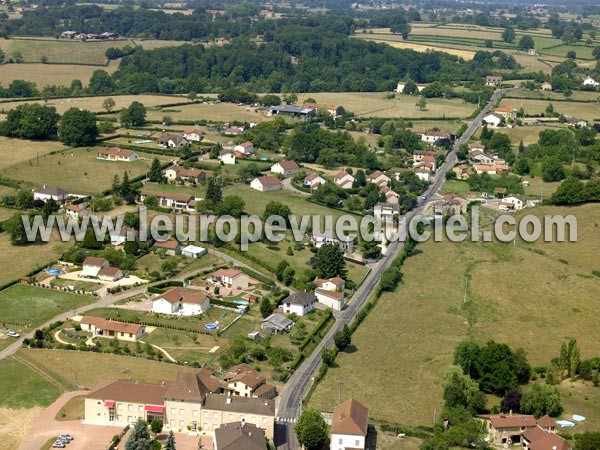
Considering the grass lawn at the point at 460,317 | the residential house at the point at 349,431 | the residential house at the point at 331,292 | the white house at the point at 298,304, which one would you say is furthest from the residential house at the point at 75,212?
the residential house at the point at 349,431

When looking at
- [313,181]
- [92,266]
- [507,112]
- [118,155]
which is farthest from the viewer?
[507,112]

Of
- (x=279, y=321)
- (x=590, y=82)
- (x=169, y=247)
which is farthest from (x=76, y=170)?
(x=590, y=82)

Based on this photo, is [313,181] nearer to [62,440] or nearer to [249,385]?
[249,385]

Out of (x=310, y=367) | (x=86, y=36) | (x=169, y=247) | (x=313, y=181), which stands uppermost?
(x=86, y=36)

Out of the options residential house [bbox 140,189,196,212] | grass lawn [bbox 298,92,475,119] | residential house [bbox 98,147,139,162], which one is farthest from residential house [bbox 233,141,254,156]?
grass lawn [bbox 298,92,475,119]

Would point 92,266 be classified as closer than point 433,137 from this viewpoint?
Yes

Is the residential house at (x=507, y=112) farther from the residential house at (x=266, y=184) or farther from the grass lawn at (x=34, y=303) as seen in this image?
the grass lawn at (x=34, y=303)
